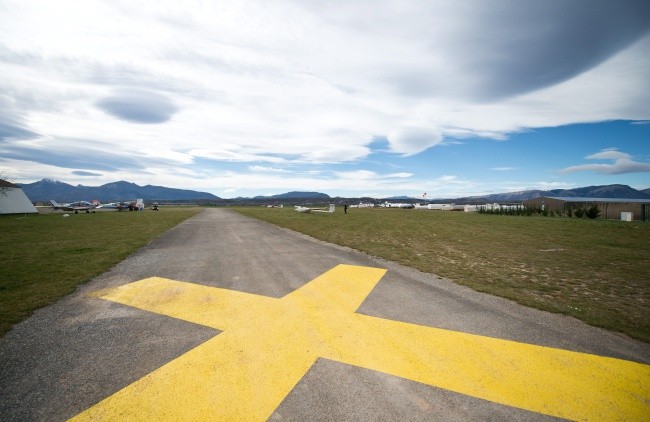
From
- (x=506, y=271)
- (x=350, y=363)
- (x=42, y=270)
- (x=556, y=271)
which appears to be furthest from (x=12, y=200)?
(x=556, y=271)

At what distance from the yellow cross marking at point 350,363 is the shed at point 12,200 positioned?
5656 centimetres

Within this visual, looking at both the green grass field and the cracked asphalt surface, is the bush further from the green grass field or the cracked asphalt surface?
the cracked asphalt surface


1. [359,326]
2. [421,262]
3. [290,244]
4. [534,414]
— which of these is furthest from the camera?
[290,244]

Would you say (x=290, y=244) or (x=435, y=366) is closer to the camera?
(x=435, y=366)

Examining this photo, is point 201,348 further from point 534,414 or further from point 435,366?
point 534,414

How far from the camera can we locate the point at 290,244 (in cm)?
1120

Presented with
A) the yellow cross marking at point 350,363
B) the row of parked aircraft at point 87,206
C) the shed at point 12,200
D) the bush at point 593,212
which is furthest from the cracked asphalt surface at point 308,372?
the row of parked aircraft at point 87,206

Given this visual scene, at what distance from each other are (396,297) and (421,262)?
3.27m

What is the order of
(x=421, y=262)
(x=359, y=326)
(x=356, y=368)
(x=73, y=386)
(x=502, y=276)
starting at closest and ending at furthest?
(x=73, y=386)
(x=356, y=368)
(x=359, y=326)
(x=502, y=276)
(x=421, y=262)

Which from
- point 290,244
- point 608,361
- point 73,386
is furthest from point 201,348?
point 290,244

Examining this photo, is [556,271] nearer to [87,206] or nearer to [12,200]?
[12,200]

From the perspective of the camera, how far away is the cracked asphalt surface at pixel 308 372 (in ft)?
7.80

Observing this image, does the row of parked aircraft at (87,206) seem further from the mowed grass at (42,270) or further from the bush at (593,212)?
the bush at (593,212)

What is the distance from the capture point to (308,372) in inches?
112
